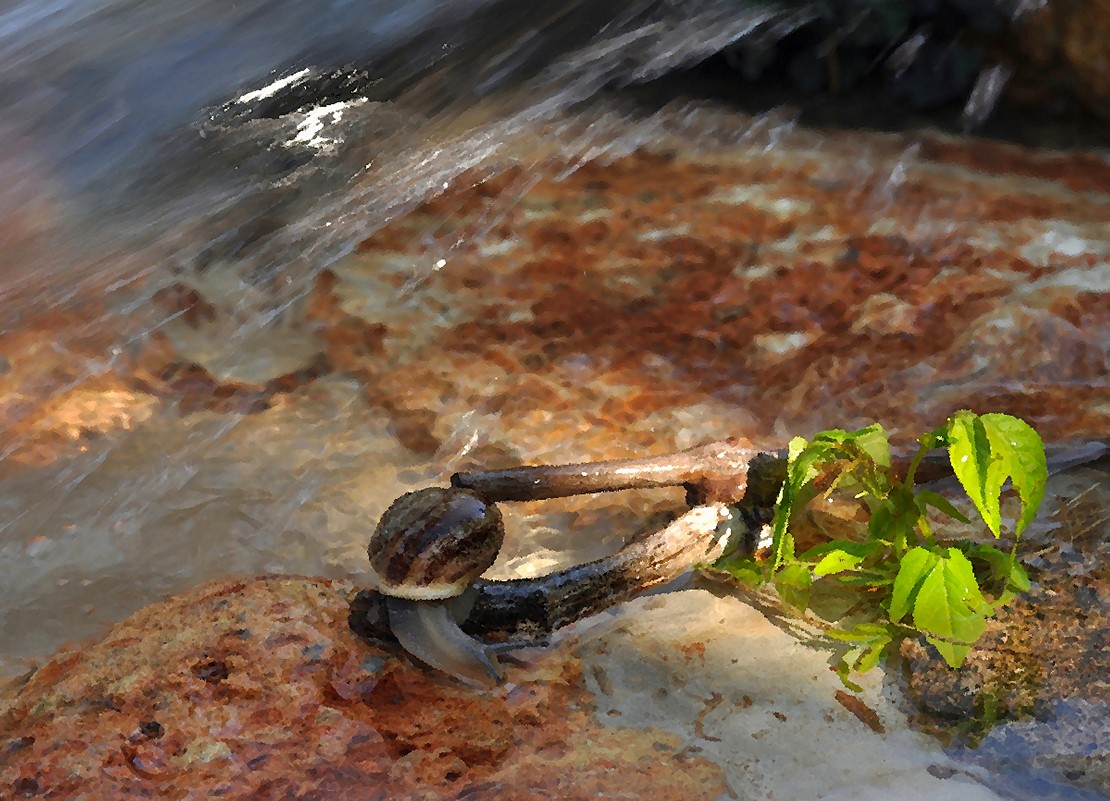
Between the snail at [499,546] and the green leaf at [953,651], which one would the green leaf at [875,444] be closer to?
the snail at [499,546]

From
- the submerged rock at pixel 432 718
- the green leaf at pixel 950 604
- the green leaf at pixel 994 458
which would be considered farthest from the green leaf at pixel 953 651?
the green leaf at pixel 994 458

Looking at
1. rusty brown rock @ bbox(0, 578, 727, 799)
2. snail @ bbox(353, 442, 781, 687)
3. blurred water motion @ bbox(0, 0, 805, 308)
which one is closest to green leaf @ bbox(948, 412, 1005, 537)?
snail @ bbox(353, 442, 781, 687)

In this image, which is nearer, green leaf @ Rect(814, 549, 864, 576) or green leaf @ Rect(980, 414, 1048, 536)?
green leaf @ Rect(980, 414, 1048, 536)

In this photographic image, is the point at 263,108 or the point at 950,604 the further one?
the point at 263,108

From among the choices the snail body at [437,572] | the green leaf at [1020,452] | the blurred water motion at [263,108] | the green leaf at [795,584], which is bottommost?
the green leaf at [795,584]

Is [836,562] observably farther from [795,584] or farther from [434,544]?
[434,544]

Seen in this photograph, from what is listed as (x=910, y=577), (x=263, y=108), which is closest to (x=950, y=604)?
(x=910, y=577)

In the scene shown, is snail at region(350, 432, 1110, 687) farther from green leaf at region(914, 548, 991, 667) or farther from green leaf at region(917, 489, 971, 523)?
green leaf at region(914, 548, 991, 667)
